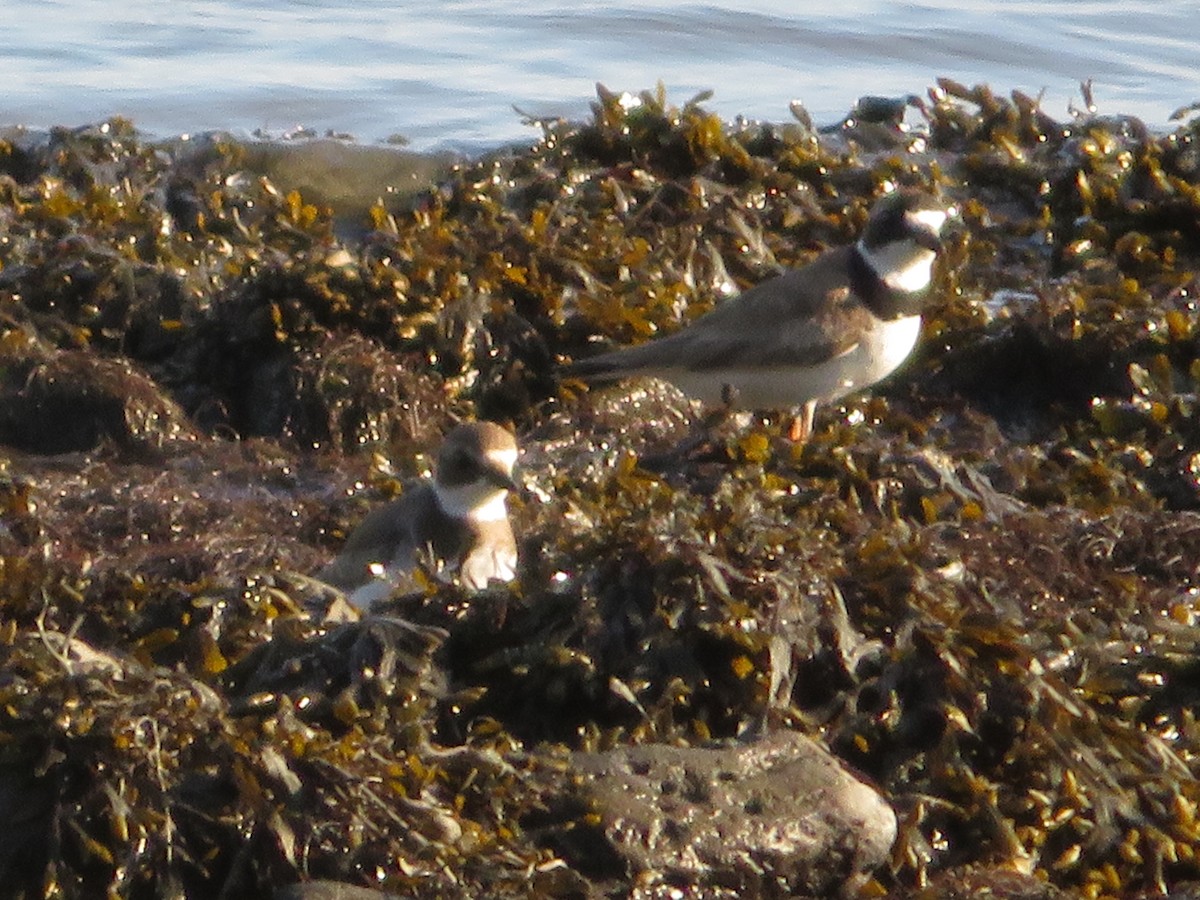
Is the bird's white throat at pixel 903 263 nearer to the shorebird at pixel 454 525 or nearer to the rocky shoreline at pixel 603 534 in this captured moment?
the rocky shoreline at pixel 603 534

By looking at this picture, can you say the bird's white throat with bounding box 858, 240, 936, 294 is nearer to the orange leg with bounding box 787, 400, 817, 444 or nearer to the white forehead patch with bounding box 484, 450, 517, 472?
the orange leg with bounding box 787, 400, 817, 444

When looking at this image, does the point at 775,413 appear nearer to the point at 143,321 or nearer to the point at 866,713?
the point at 143,321

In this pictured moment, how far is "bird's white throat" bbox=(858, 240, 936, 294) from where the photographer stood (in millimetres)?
6699

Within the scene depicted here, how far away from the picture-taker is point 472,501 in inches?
211

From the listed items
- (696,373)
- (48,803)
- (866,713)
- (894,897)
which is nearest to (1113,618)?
(866,713)

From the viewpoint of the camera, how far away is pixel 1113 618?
505cm

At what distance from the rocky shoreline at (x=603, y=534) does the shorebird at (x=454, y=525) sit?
156mm

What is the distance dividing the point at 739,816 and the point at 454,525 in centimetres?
165

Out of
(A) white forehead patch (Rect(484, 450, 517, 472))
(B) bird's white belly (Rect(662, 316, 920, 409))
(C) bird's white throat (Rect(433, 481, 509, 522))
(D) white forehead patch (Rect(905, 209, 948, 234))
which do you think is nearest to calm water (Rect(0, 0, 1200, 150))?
(D) white forehead patch (Rect(905, 209, 948, 234))

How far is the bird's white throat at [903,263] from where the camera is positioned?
22.0 ft

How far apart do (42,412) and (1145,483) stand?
3159 mm

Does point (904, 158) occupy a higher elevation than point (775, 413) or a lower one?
higher

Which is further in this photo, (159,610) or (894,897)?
(159,610)

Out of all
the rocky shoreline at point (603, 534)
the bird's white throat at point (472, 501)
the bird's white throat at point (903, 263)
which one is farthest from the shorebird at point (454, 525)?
the bird's white throat at point (903, 263)
